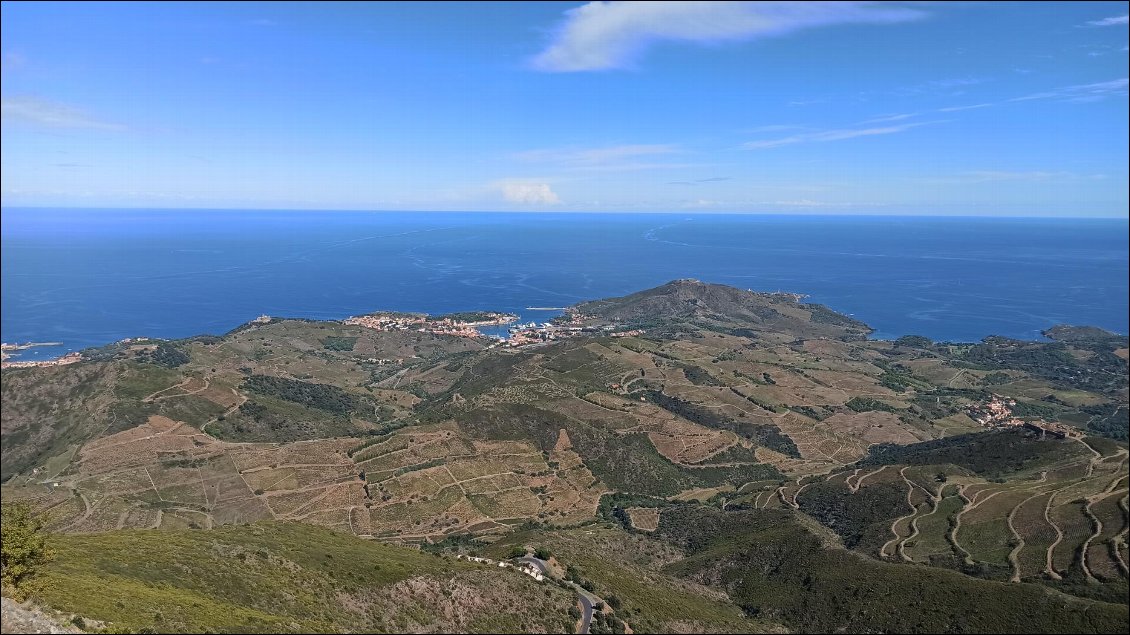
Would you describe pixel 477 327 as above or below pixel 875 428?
above

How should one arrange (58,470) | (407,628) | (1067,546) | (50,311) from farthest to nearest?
(50,311) → (58,470) → (1067,546) → (407,628)

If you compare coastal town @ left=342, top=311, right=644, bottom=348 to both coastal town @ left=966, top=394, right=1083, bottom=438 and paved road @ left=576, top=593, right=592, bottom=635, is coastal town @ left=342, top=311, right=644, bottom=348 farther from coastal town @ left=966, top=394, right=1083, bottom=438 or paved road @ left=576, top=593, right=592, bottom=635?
paved road @ left=576, top=593, right=592, bottom=635

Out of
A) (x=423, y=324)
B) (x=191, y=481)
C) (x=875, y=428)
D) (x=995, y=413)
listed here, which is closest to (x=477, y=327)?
(x=423, y=324)

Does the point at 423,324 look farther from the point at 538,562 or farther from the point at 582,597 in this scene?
the point at 582,597

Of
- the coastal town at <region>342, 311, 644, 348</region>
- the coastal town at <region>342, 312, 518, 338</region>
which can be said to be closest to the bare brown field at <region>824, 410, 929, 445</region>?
the coastal town at <region>342, 311, 644, 348</region>

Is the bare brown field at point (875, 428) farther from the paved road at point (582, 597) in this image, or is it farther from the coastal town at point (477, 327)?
the paved road at point (582, 597)

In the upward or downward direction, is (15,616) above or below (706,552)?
above

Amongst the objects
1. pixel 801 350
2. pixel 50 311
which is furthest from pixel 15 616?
pixel 50 311

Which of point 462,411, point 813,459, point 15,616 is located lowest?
point 813,459

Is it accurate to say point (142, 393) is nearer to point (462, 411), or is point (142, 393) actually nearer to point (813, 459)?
point (462, 411)
